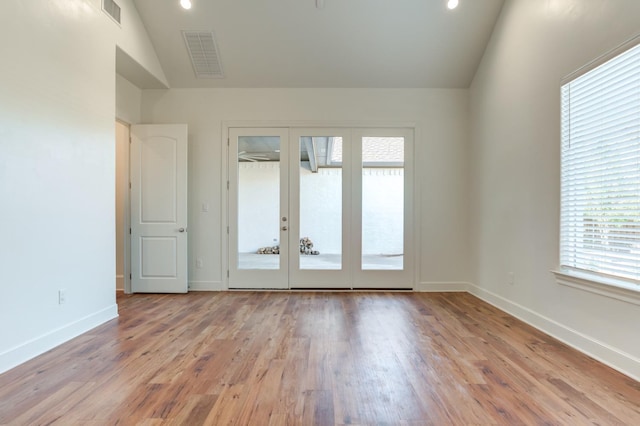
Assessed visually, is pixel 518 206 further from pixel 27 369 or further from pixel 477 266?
pixel 27 369

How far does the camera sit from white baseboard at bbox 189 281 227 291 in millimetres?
4527

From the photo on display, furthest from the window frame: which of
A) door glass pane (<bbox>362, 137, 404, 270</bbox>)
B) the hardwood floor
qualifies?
door glass pane (<bbox>362, 137, 404, 270</bbox>)

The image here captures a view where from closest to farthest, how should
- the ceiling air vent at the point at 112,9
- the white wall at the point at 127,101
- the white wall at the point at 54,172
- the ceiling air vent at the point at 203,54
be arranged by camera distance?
the white wall at the point at 54,172 → the ceiling air vent at the point at 112,9 → the ceiling air vent at the point at 203,54 → the white wall at the point at 127,101

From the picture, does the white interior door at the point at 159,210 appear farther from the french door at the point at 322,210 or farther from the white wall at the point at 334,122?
the french door at the point at 322,210

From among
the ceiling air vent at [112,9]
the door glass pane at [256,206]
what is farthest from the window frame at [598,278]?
the ceiling air vent at [112,9]

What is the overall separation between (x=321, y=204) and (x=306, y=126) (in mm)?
1109

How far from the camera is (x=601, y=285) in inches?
92.4

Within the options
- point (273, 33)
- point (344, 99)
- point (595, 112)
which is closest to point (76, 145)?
point (273, 33)

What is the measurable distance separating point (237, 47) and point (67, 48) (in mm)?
1862

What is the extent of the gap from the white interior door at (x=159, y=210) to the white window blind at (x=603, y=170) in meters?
4.20

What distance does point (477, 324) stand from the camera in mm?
3121

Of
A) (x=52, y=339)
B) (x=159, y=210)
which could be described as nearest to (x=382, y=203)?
(x=159, y=210)

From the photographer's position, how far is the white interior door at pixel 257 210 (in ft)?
14.9

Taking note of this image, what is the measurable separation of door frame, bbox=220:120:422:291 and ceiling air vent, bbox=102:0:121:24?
1.60 meters
